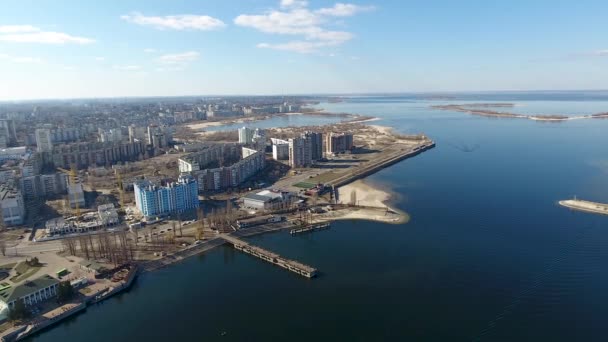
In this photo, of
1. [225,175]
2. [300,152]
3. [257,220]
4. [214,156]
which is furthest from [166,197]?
[300,152]

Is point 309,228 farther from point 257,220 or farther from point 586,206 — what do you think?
point 586,206

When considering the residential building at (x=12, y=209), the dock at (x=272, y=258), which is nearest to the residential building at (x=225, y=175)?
the dock at (x=272, y=258)

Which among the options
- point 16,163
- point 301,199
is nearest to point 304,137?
point 301,199

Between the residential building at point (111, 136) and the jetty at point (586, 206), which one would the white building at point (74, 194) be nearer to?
the residential building at point (111, 136)

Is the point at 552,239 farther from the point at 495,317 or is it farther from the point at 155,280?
the point at 155,280

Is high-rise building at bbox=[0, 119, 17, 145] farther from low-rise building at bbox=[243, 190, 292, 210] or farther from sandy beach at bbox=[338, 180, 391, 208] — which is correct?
sandy beach at bbox=[338, 180, 391, 208]
